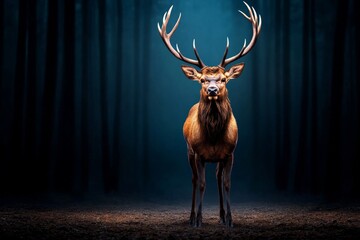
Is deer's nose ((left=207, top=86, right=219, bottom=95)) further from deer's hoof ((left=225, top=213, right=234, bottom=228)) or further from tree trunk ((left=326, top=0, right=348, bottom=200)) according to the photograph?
tree trunk ((left=326, top=0, right=348, bottom=200))

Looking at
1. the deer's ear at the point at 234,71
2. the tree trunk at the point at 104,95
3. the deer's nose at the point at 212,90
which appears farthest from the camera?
the tree trunk at the point at 104,95

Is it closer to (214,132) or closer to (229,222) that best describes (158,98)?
(214,132)

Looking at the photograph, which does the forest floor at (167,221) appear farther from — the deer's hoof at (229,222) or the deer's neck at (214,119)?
the deer's neck at (214,119)

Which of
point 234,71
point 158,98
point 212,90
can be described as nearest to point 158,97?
point 158,98

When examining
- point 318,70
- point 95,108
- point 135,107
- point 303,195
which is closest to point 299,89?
point 318,70

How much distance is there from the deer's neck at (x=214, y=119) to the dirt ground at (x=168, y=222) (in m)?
0.76

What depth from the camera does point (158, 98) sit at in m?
7.84

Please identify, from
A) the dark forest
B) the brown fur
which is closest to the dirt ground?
the brown fur

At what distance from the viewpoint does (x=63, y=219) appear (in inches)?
202

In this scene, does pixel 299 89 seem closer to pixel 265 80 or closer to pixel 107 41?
pixel 265 80

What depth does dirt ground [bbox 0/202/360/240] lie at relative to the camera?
4066 millimetres

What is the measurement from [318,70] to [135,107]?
2.50 meters

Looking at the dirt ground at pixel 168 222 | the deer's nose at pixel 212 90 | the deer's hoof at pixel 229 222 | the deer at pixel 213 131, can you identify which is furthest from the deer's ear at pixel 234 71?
the dirt ground at pixel 168 222

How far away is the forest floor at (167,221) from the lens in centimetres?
407
